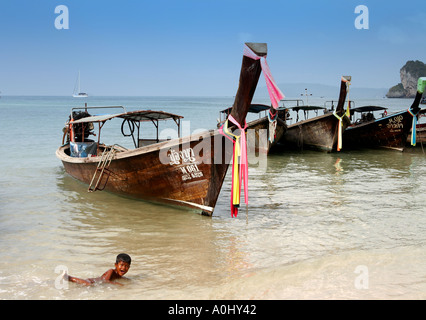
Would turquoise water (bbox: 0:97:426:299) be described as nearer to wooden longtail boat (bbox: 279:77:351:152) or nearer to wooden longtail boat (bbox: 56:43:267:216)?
wooden longtail boat (bbox: 56:43:267:216)

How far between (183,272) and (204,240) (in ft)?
4.23

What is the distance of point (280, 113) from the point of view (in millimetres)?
19750

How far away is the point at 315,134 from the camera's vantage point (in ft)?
57.7

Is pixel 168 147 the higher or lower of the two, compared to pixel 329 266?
higher

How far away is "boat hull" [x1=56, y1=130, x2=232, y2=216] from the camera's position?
7133 mm

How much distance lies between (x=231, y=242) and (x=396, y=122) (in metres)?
13.1

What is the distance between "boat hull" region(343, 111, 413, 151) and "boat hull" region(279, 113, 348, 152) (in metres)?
1.36

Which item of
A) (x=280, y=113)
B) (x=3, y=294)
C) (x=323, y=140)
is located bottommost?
(x=3, y=294)

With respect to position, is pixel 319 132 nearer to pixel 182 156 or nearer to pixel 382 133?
pixel 382 133

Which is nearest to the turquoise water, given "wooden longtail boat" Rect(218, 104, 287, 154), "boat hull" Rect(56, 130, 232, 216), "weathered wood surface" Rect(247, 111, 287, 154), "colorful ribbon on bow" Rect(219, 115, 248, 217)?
"boat hull" Rect(56, 130, 232, 216)

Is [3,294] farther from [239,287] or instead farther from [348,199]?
[348,199]

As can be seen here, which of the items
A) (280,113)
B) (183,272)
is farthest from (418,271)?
(280,113)

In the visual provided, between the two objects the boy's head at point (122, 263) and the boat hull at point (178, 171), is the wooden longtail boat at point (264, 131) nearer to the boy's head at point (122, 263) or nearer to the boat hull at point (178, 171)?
the boat hull at point (178, 171)

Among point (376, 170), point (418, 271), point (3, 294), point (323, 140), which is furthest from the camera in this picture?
point (323, 140)
